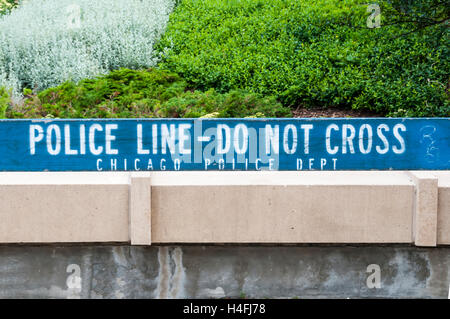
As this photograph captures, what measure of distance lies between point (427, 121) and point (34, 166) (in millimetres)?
3247

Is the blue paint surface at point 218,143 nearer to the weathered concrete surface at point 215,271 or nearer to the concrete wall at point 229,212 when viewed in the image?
the concrete wall at point 229,212

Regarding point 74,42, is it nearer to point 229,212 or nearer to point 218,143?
point 218,143

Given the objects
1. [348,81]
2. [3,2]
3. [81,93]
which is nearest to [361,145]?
[348,81]

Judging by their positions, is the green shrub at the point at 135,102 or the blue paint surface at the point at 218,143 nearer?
the blue paint surface at the point at 218,143

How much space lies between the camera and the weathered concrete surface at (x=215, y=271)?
5.41m

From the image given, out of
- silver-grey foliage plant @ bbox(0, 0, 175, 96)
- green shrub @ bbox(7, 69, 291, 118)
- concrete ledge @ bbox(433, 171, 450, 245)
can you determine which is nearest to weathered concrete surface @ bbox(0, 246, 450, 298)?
concrete ledge @ bbox(433, 171, 450, 245)

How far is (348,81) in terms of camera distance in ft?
27.3

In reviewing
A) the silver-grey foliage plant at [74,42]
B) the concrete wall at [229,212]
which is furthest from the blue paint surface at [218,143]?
the silver-grey foliage plant at [74,42]

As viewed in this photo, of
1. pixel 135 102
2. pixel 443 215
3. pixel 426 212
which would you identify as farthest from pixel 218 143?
pixel 135 102

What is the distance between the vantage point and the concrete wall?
5270 millimetres

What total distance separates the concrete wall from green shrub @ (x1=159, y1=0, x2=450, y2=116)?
2725mm

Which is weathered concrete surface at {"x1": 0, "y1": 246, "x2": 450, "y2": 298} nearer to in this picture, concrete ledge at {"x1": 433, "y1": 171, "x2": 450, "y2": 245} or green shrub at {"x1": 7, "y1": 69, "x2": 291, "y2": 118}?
concrete ledge at {"x1": 433, "y1": 171, "x2": 450, "y2": 245}

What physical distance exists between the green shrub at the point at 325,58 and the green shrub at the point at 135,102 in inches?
20.8

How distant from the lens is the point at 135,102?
7.57m
